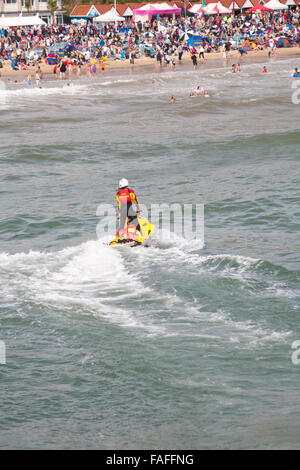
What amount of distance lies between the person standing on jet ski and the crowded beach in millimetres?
35496

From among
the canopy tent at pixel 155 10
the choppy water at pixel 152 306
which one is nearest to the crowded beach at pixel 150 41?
the canopy tent at pixel 155 10

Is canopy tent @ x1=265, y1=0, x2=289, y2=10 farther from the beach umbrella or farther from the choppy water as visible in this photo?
the choppy water

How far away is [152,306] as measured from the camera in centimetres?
1267

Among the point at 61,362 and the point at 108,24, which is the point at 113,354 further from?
the point at 108,24

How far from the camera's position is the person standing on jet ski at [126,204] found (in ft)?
51.5

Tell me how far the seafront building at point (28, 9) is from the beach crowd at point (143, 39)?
8.30m

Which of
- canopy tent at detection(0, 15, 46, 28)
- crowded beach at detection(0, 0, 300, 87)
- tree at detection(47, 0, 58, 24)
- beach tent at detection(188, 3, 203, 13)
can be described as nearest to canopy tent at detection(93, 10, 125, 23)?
crowded beach at detection(0, 0, 300, 87)

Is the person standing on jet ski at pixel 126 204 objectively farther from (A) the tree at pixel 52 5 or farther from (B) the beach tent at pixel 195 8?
(A) the tree at pixel 52 5

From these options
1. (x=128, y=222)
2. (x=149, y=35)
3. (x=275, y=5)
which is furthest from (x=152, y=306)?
(x=275, y=5)

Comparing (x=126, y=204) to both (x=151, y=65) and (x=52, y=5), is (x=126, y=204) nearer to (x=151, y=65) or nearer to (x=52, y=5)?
(x=151, y=65)

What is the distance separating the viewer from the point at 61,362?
35.2 feet

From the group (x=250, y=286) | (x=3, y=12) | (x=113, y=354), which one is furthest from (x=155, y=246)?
(x=3, y=12)

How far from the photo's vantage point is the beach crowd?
5581cm

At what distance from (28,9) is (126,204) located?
2422 inches
